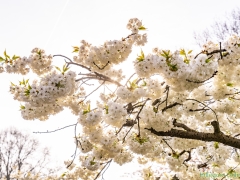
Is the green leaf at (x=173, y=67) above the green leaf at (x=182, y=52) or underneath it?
underneath

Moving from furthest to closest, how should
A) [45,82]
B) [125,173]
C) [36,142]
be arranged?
1. [36,142]
2. [125,173]
3. [45,82]

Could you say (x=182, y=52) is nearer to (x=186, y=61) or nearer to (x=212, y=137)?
(x=186, y=61)

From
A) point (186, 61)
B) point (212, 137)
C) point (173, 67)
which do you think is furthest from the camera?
point (212, 137)

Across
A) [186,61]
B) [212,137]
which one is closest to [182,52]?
[186,61]

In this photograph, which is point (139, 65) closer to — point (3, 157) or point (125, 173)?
point (125, 173)

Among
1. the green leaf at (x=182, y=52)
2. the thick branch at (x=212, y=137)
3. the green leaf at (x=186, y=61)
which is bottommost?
the thick branch at (x=212, y=137)

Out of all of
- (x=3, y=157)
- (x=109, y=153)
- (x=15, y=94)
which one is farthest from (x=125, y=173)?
(x=15, y=94)

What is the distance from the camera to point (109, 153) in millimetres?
4586

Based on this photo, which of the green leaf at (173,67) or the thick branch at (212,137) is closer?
the green leaf at (173,67)

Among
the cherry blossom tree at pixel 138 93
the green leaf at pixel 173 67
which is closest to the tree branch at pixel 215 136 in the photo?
the cherry blossom tree at pixel 138 93

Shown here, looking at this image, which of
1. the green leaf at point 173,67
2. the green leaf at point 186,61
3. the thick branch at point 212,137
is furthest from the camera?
the thick branch at point 212,137

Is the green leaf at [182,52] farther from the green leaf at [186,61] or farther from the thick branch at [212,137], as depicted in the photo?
the thick branch at [212,137]

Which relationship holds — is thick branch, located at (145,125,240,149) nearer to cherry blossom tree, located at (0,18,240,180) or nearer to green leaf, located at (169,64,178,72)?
cherry blossom tree, located at (0,18,240,180)

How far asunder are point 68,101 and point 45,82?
4.63 ft
